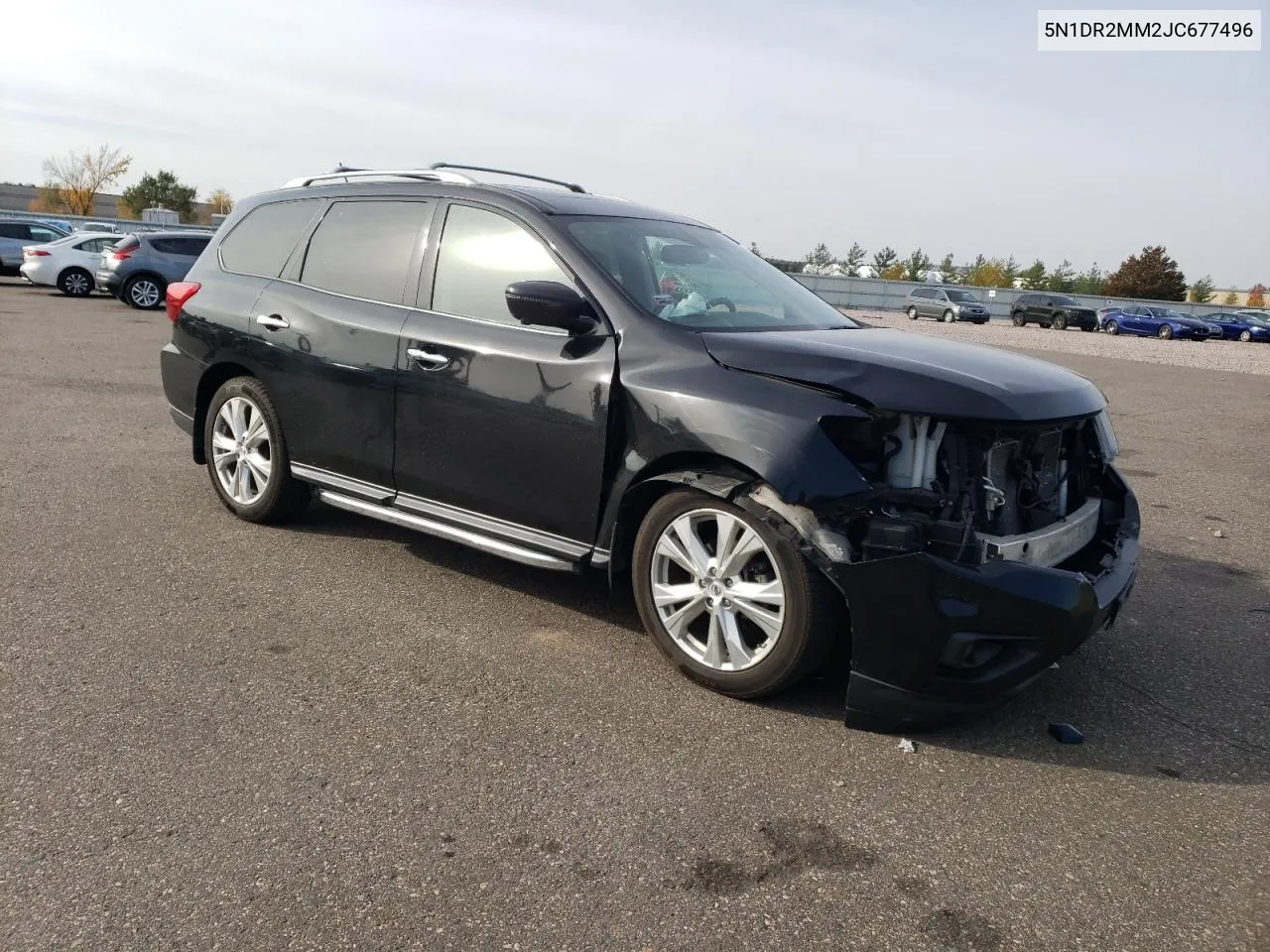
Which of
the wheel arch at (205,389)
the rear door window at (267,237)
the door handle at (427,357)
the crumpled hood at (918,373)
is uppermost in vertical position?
the rear door window at (267,237)

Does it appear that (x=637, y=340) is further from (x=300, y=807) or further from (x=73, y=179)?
(x=73, y=179)

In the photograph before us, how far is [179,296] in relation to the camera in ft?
19.4

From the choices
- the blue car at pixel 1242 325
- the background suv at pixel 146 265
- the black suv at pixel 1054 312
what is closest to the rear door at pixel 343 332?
the background suv at pixel 146 265

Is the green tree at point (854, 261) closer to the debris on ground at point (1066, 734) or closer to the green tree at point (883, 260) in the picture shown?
the green tree at point (883, 260)

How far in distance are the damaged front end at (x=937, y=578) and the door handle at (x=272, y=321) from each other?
3006mm

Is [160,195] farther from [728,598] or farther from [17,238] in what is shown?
[728,598]

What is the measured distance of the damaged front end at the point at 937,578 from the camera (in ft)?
10.8

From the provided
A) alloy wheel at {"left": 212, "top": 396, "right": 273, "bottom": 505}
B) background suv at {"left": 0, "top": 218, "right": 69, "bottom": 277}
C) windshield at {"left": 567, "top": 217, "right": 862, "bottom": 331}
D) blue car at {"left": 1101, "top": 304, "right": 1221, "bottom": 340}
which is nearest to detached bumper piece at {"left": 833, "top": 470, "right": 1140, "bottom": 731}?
windshield at {"left": 567, "top": 217, "right": 862, "bottom": 331}

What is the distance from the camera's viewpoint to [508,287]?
13.3 ft

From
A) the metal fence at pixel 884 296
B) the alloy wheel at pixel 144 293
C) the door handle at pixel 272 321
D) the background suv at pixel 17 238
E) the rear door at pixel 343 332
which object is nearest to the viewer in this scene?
the rear door at pixel 343 332

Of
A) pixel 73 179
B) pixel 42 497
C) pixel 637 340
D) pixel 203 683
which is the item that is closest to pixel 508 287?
pixel 637 340

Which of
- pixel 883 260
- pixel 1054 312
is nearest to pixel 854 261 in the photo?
pixel 883 260

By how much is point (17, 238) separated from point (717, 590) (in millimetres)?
27917

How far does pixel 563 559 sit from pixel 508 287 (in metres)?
1.09
